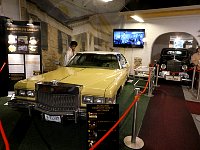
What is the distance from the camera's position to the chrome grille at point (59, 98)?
3.02 m

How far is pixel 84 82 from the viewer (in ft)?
10.9

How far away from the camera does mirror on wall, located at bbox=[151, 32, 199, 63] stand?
11.1 meters

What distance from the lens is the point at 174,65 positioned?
25.1 feet

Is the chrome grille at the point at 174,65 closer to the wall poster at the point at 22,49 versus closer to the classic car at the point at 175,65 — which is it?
the classic car at the point at 175,65

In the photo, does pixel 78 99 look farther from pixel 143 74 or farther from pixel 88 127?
pixel 143 74

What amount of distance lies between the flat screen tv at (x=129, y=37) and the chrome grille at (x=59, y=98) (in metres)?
7.28

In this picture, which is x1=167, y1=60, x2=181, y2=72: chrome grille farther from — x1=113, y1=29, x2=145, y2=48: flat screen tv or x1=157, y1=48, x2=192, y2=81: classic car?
x1=113, y1=29, x2=145, y2=48: flat screen tv

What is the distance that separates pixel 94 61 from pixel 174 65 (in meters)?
4.31

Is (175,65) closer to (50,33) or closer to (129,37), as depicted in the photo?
(129,37)

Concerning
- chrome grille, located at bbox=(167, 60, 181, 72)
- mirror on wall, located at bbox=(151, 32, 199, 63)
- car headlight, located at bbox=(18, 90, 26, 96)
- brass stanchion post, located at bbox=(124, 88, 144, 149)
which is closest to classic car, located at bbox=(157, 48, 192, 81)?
chrome grille, located at bbox=(167, 60, 181, 72)

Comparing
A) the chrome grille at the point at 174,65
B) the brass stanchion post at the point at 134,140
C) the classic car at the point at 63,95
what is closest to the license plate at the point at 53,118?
the classic car at the point at 63,95

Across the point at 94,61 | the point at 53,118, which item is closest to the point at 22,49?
the point at 94,61

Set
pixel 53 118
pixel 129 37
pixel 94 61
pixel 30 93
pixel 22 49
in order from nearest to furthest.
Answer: pixel 53 118
pixel 30 93
pixel 94 61
pixel 22 49
pixel 129 37

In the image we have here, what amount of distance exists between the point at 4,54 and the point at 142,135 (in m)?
4.83
